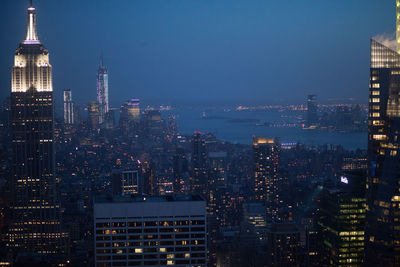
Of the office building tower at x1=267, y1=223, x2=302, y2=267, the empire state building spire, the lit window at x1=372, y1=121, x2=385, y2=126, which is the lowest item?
the office building tower at x1=267, y1=223, x2=302, y2=267

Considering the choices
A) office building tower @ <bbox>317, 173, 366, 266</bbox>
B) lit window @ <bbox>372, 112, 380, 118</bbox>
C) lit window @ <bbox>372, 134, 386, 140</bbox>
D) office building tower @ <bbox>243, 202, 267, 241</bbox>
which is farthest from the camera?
office building tower @ <bbox>243, 202, 267, 241</bbox>

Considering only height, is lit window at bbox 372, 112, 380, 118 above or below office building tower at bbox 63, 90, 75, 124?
below

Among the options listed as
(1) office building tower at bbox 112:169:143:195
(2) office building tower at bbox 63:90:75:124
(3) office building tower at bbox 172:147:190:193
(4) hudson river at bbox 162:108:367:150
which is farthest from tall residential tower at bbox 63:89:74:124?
(3) office building tower at bbox 172:147:190:193

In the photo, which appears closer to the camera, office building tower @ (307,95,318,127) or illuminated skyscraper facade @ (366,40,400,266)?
illuminated skyscraper facade @ (366,40,400,266)

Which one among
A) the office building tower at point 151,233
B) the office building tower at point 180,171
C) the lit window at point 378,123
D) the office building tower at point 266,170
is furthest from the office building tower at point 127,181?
the office building tower at point 151,233

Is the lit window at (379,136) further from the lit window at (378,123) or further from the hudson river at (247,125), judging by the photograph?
the hudson river at (247,125)

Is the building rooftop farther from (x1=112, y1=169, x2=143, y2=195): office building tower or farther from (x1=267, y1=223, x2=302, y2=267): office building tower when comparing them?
(x1=112, y1=169, x2=143, y2=195): office building tower
